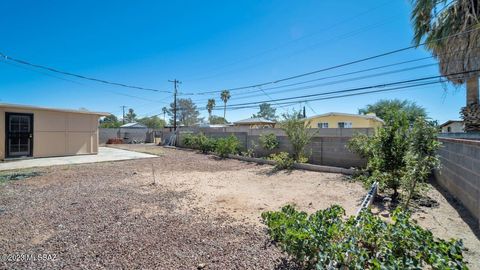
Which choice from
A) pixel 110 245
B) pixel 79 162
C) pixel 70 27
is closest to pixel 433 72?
pixel 110 245

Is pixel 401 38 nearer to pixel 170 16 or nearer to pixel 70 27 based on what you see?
pixel 170 16

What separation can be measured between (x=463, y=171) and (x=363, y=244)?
318 centimetres

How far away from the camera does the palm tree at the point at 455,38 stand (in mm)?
7406

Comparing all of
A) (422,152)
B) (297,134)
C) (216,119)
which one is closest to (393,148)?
(422,152)

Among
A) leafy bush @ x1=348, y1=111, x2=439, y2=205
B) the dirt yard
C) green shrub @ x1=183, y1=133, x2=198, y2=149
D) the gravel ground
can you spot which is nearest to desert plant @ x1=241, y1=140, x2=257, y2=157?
the dirt yard

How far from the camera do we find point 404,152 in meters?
4.29

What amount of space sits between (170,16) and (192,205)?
29.8ft

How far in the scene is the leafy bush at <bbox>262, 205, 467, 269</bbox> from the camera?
165 centimetres

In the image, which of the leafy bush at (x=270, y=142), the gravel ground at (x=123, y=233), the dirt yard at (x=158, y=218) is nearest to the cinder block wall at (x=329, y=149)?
the leafy bush at (x=270, y=142)

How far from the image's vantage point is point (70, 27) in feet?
33.2

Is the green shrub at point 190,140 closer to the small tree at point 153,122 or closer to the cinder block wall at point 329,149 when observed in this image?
the cinder block wall at point 329,149

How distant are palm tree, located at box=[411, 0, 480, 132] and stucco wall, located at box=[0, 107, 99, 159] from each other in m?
15.8

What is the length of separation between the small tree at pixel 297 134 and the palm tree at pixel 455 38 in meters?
5.58

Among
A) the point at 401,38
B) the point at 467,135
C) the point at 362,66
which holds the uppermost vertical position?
the point at 401,38
